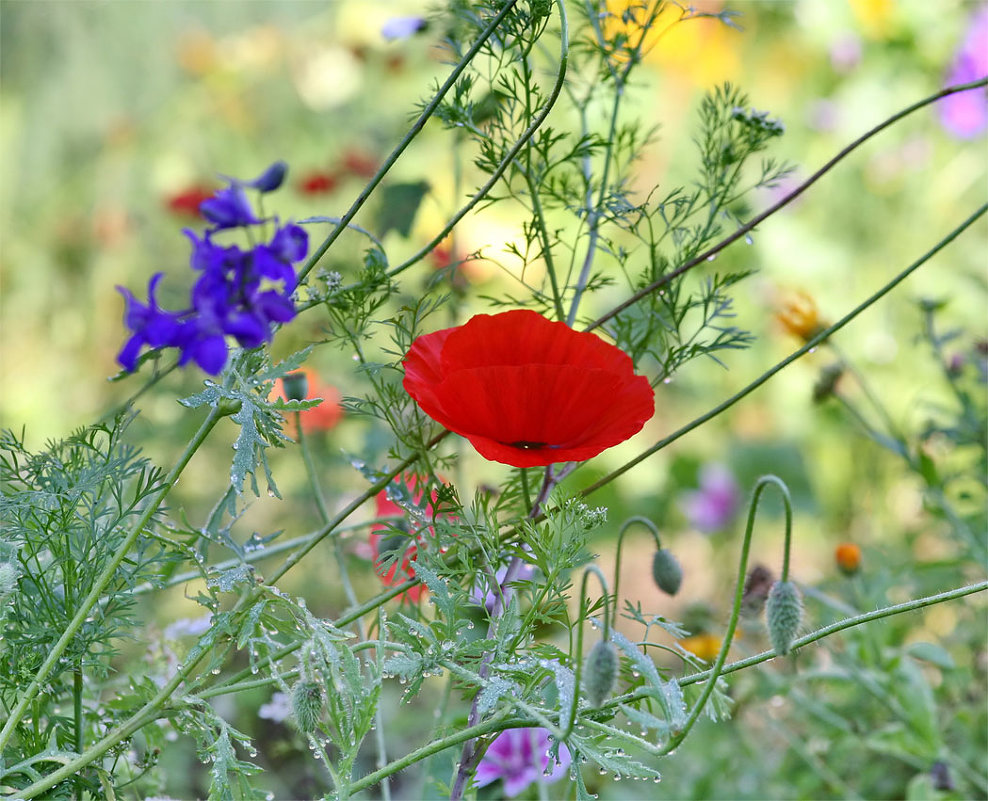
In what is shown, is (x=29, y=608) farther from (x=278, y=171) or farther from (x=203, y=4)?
(x=203, y=4)

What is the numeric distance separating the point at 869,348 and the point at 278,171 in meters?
2.16

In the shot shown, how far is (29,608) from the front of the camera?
28.5 inches

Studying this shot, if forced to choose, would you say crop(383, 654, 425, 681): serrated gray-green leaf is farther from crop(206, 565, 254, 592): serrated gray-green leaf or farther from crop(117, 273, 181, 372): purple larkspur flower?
crop(117, 273, 181, 372): purple larkspur flower

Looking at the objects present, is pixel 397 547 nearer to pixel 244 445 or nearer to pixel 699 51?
pixel 244 445

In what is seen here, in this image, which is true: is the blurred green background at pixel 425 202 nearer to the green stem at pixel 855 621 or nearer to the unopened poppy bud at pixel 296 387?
the unopened poppy bud at pixel 296 387

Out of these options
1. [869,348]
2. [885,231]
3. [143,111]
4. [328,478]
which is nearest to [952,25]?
[885,231]

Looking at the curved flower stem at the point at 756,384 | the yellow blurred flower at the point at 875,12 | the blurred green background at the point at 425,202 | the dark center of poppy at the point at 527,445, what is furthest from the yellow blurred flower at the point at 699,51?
the dark center of poppy at the point at 527,445

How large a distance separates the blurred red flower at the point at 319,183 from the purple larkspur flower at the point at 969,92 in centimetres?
131

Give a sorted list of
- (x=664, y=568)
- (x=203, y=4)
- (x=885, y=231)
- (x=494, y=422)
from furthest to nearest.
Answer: (x=203, y=4)
(x=885, y=231)
(x=664, y=568)
(x=494, y=422)

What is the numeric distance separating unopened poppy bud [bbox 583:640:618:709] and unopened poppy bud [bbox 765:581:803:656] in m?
0.11

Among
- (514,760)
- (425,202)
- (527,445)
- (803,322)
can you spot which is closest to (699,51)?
(425,202)

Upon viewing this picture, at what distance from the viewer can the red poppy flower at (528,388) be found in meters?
0.69

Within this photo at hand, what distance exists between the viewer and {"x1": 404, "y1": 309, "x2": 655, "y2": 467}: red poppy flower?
0.69 metres

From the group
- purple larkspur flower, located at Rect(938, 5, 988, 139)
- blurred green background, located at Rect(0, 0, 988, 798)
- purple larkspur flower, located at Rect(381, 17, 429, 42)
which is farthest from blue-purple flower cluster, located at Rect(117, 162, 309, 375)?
purple larkspur flower, located at Rect(938, 5, 988, 139)
